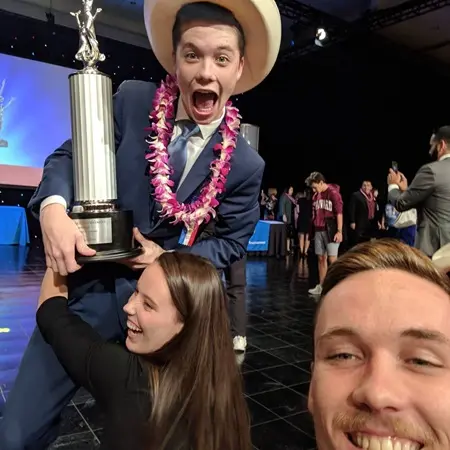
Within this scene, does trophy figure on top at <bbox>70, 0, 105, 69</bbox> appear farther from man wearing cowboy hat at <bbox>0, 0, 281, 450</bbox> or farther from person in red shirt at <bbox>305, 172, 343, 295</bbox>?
person in red shirt at <bbox>305, 172, 343, 295</bbox>

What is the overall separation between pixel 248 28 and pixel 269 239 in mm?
7530

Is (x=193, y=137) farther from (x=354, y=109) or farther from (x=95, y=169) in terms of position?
(x=354, y=109)

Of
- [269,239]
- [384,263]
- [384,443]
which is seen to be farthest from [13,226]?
[384,443]

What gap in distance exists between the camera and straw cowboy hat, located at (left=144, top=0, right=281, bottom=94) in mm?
1126

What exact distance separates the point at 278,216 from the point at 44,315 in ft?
30.0

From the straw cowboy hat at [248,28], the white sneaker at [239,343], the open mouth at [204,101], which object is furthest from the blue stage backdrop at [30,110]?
the open mouth at [204,101]

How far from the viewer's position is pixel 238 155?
4.09ft

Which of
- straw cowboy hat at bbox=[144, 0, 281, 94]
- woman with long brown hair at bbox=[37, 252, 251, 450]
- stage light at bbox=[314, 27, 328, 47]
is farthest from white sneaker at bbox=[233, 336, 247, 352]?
stage light at bbox=[314, 27, 328, 47]

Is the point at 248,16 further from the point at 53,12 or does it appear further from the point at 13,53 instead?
the point at 53,12

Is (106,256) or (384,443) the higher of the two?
(106,256)

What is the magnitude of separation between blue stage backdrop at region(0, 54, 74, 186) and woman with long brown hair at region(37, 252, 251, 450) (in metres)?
7.53

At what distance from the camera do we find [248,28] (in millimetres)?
1182

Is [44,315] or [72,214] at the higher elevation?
Answer: [72,214]

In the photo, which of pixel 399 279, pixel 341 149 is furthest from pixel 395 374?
pixel 341 149
